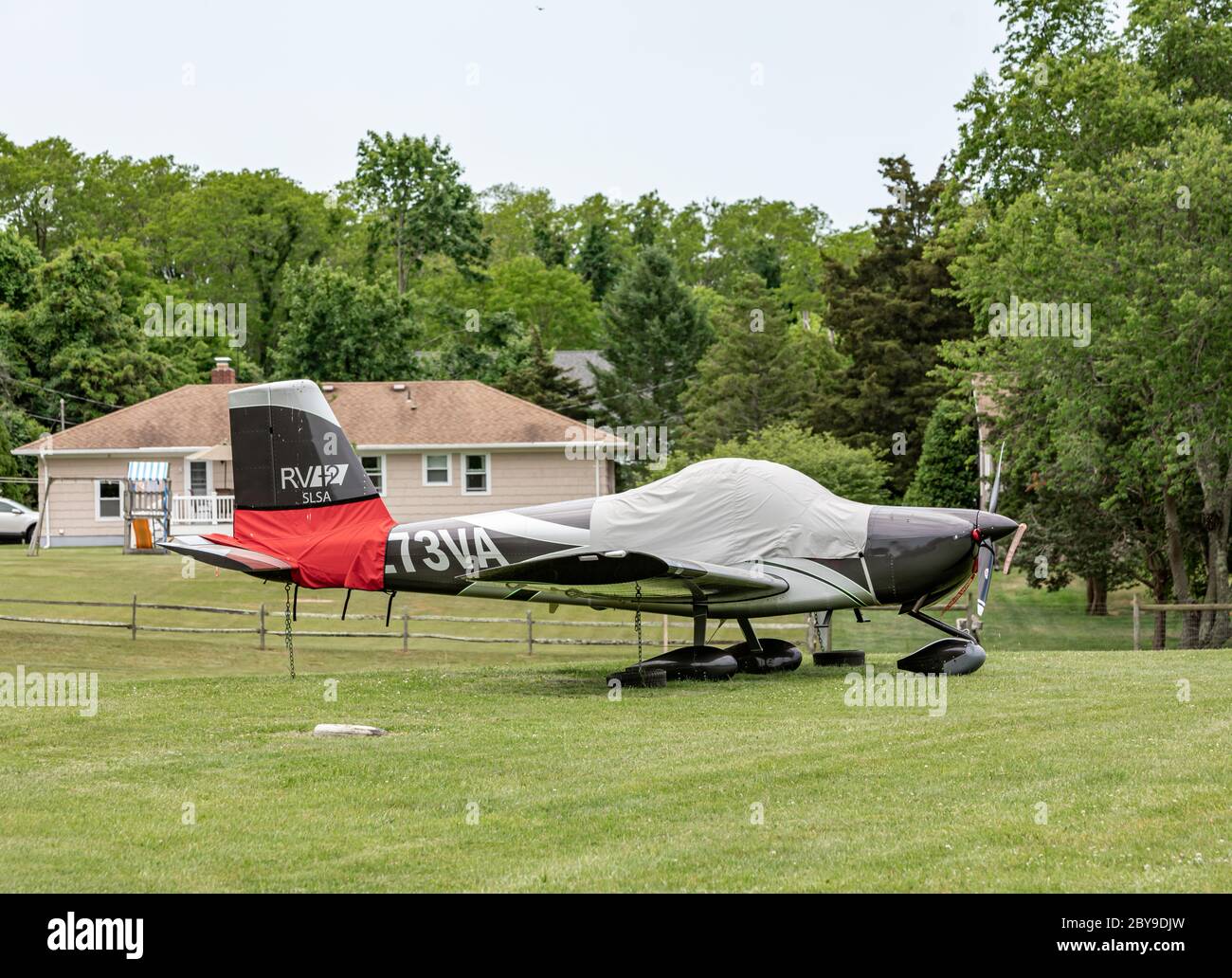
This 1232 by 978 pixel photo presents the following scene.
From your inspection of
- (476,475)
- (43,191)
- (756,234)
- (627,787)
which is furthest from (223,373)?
(756,234)

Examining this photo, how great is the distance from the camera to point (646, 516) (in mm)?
17656

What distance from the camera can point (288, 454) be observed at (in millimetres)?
18438

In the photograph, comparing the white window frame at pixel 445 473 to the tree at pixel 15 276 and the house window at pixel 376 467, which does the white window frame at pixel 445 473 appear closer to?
the house window at pixel 376 467

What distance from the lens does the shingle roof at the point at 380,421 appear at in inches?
1793

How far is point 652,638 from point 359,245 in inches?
2193

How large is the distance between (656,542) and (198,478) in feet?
103

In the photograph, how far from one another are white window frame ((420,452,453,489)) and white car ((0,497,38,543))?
12.6m

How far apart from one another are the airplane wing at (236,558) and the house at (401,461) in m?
26.7

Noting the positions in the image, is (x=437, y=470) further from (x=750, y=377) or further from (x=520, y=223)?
(x=520, y=223)

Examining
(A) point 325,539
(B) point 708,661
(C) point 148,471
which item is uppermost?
(C) point 148,471

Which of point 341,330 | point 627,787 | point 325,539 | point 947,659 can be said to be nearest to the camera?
point 627,787
